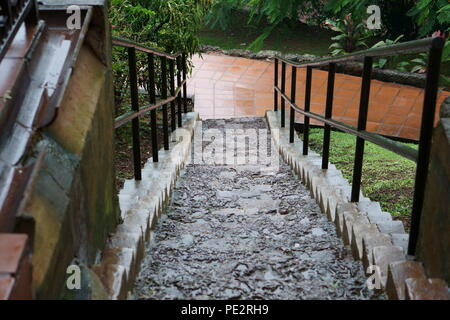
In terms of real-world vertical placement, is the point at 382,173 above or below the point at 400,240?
below

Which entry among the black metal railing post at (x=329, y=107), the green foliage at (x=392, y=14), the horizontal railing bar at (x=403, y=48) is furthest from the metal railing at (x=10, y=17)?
the green foliage at (x=392, y=14)

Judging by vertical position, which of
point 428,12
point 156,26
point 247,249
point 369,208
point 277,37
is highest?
point 428,12

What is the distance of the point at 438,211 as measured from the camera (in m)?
1.39

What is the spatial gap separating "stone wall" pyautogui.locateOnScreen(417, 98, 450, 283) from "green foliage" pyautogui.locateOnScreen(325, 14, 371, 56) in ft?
28.6

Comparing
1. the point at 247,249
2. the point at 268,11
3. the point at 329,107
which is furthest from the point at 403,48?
the point at 268,11

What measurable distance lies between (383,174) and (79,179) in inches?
128

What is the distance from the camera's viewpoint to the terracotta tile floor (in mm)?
6824

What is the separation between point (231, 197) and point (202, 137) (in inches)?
99.2

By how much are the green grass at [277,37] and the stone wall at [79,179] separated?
970 centimetres

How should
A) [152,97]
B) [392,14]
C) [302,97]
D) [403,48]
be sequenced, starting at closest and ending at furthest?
[403,48] → [152,97] → [302,97] → [392,14]

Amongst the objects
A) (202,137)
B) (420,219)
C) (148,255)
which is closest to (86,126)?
(148,255)

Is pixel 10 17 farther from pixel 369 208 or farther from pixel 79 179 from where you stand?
pixel 369 208

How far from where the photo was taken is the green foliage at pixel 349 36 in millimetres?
9844

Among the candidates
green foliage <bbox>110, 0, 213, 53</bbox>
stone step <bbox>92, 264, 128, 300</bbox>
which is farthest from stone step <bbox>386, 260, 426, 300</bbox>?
green foliage <bbox>110, 0, 213, 53</bbox>
